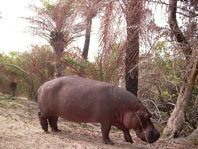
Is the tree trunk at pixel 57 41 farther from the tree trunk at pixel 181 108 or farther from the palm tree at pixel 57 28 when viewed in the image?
the tree trunk at pixel 181 108

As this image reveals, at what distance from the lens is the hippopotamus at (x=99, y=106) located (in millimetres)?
4164

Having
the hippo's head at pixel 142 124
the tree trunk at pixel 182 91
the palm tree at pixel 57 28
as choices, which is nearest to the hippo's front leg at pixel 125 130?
the hippo's head at pixel 142 124

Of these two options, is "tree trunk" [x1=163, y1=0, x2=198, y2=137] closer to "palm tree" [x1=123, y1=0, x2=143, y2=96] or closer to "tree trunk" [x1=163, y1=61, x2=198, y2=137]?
"tree trunk" [x1=163, y1=61, x2=198, y2=137]

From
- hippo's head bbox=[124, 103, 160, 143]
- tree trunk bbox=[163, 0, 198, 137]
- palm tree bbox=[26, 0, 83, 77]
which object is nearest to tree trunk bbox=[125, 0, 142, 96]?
tree trunk bbox=[163, 0, 198, 137]

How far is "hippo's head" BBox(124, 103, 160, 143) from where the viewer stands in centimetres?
409

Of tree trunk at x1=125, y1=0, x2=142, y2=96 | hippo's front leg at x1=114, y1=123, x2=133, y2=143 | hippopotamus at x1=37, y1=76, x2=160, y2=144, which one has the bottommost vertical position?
hippo's front leg at x1=114, y1=123, x2=133, y2=143

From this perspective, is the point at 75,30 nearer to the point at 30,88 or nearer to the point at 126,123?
the point at 30,88

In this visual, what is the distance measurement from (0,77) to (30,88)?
1.60 m

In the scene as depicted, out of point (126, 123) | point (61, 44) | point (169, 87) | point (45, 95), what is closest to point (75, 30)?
point (61, 44)

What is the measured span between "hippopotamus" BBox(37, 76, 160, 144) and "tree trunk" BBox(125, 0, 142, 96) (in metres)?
0.96

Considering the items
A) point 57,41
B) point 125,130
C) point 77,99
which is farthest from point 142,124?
point 57,41

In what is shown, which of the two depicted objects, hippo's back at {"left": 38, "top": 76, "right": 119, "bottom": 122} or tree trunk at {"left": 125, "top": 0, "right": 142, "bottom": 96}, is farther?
tree trunk at {"left": 125, "top": 0, "right": 142, "bottom": 96}

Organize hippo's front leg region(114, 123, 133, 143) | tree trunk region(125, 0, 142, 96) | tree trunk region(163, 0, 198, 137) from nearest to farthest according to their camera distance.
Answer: hippo's front leg region(114, 123, 133, 143) → tree trunk region(163, 0, 198, 137) → tree trunk region(125, 0, 142, 96)

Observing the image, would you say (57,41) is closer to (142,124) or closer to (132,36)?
(132,36)
